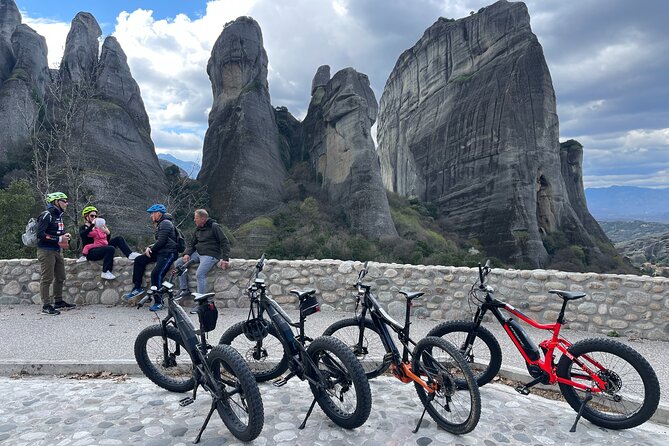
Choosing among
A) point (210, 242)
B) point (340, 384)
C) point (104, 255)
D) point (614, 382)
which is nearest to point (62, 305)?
point (104, 255)

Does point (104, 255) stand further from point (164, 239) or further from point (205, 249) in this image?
point (205, 249)

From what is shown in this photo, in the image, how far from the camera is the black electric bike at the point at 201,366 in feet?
11.6

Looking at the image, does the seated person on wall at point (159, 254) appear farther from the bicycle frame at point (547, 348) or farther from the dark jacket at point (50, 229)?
the bicycle frame at point (547, 348)

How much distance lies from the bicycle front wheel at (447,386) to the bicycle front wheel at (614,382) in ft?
3.47

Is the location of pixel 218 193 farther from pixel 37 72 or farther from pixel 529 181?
pixel 529 181

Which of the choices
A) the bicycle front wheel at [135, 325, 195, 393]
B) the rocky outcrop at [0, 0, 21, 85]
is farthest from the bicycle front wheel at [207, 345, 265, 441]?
the rocky outcrop at [0, 0, 21, 85]

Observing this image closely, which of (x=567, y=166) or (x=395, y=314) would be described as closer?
(x=395, y=314)

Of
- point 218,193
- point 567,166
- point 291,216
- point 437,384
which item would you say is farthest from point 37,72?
point 567,166

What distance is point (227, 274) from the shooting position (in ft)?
26.6

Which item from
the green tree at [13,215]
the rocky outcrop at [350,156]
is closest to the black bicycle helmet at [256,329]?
the green tree at [13,215]

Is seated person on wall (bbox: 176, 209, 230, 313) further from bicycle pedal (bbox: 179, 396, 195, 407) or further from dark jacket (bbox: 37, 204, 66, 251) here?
bicycle pedal (bbox: 179, 396, 195, 407)

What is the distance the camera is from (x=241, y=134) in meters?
40.3

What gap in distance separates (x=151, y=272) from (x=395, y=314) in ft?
14.2

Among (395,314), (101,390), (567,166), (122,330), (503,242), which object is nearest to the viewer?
(101,390)
